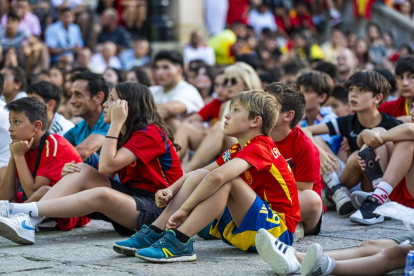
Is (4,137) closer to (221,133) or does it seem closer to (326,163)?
(221,133)

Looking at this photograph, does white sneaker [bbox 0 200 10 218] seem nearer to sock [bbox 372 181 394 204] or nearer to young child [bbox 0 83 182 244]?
young child [bbox 0 83 182 244]

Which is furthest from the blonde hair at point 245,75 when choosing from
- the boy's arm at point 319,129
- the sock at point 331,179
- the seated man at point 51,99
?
the seated man at point 51,99

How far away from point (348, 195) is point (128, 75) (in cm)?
453

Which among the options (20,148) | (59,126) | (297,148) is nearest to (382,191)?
(297,148)

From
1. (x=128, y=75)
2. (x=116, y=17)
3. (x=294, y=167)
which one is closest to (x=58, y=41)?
(x=116, y=17)

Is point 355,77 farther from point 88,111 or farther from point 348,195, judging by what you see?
point 88,111

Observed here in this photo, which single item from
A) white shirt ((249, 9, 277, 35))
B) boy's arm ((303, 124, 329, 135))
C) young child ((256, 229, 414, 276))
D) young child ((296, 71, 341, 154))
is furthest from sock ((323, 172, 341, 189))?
white shirt ((249, 9, 277, 35))

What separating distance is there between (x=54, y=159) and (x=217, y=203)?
6.36 ft

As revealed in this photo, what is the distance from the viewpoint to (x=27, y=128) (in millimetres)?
5598

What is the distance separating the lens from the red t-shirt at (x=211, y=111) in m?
8.54

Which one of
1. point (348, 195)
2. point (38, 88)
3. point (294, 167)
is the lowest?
point (348, 195)

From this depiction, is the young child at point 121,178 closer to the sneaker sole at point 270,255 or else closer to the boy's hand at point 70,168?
the boy's hand at point 70,168

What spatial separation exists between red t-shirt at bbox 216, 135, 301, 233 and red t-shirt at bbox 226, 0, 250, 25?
12461 millimetres

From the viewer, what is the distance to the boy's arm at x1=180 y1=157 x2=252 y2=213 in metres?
4.11
